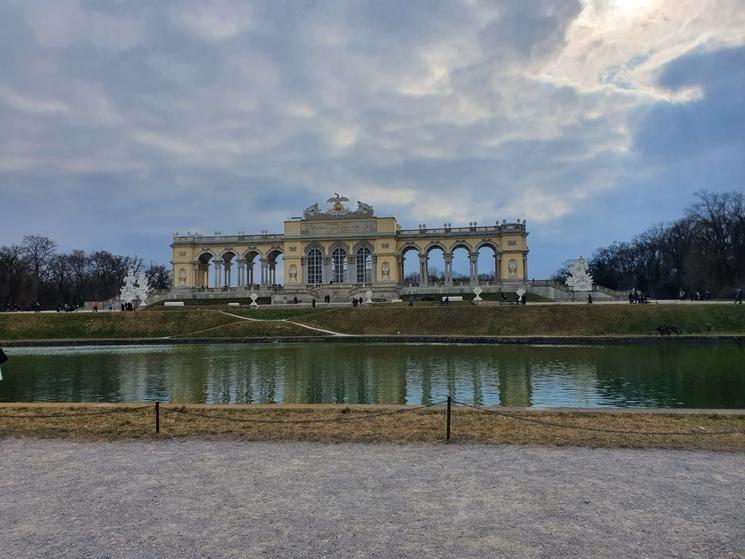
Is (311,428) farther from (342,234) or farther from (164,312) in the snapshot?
(342,234)

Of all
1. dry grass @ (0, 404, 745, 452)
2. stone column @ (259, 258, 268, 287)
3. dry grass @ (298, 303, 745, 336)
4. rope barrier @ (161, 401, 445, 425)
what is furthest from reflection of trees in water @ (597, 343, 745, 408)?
stone column @ (259, 258, 268, 287)

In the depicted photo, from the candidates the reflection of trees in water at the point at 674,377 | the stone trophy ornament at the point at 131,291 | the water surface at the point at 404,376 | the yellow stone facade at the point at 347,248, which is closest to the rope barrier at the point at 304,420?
the water surface at the point at 404,376

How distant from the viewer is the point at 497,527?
6.34 m

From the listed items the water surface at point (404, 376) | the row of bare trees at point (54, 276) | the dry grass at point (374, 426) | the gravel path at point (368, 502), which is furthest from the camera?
the row of bare trees at point (54, 276)

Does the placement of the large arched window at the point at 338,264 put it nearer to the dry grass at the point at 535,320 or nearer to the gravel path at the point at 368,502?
the dry grass at the point at 535,320

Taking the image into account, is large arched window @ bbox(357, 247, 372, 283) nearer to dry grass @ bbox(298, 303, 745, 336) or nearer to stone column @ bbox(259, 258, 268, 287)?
stone column @ bbox(259, 258, 268, 287)

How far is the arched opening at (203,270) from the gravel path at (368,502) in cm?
7979

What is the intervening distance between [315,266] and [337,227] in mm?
6721

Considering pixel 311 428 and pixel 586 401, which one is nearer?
pixel 311 428

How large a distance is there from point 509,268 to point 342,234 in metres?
24.3

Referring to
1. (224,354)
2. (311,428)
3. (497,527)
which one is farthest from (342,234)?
(497,527)

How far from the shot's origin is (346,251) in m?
82.6

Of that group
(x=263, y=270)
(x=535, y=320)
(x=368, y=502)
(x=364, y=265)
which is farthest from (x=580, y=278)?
(x=368, y=502)

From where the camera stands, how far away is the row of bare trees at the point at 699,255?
63656mm
